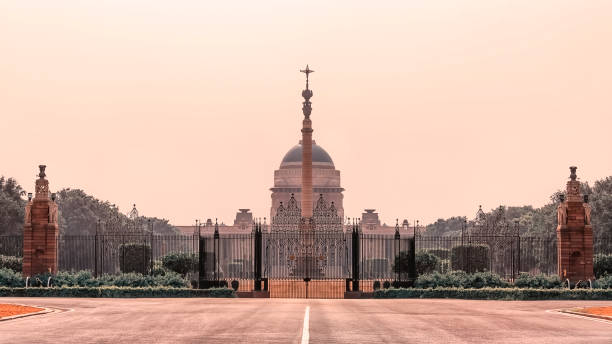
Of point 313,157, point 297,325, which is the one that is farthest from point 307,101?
point 313,157

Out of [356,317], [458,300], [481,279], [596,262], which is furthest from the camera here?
[596,262]

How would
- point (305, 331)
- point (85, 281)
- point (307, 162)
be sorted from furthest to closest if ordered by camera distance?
point (307, 162) < point (85, 281) < point (305, 331)

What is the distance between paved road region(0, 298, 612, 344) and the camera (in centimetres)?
2386

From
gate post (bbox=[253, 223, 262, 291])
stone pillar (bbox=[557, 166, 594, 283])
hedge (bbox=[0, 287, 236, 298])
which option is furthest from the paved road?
stone pillar (bbox=[557, 166, 594, 283])

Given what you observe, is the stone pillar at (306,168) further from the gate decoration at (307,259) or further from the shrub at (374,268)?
the shrub at (374,268)

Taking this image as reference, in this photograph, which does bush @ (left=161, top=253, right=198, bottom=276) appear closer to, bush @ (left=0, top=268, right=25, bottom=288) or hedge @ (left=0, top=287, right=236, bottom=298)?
bush @ (left=0, top=268, right=25, bottom=288)

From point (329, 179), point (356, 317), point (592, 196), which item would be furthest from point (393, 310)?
point (329, 179)

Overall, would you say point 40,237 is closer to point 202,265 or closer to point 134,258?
point 202,265

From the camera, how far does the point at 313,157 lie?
584 feet

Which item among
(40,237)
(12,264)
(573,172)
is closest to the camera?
(40,237)

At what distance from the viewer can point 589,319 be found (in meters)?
32.0

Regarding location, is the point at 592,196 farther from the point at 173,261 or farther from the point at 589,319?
the point at 589,319

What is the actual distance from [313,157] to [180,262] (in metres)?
115

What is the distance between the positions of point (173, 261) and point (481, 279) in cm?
2041
